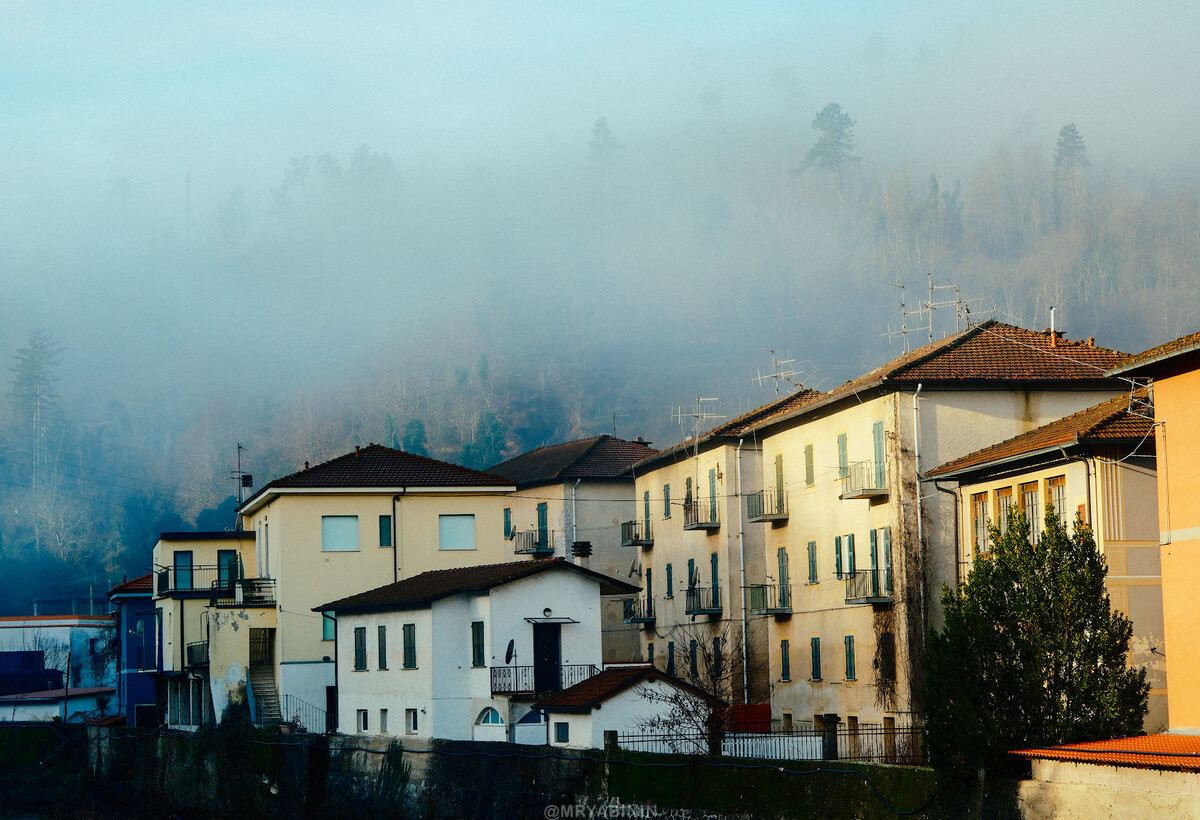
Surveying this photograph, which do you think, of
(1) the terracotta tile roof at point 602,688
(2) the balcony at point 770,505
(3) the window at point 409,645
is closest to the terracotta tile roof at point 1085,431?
(1) the terracotta tile roof at point 602,688

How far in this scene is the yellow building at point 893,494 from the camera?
43.4 metres

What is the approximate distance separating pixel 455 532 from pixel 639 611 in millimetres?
12302

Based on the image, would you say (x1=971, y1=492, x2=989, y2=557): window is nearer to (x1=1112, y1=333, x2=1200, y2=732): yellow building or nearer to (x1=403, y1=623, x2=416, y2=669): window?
(x1=1112, y1=333, x2=1200, y2=732): yellow building

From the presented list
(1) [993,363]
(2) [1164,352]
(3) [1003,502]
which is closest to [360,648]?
(1) [993,363]

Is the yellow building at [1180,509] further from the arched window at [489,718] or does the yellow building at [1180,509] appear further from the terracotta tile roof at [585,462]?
the terracotta tile roof at [585,462]

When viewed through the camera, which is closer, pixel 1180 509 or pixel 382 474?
pixel 1180 509

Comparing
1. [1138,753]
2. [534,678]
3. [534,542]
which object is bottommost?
[534,678]

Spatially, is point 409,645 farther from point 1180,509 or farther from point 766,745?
point 1180,509

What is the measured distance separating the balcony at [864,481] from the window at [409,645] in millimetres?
13992

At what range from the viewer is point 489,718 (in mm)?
45656

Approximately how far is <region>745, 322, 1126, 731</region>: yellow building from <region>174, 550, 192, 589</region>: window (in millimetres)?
28528

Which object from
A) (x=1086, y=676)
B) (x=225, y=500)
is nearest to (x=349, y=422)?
(x=225, y=500)

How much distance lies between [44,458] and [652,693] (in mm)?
159911

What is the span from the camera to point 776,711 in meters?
52.4
